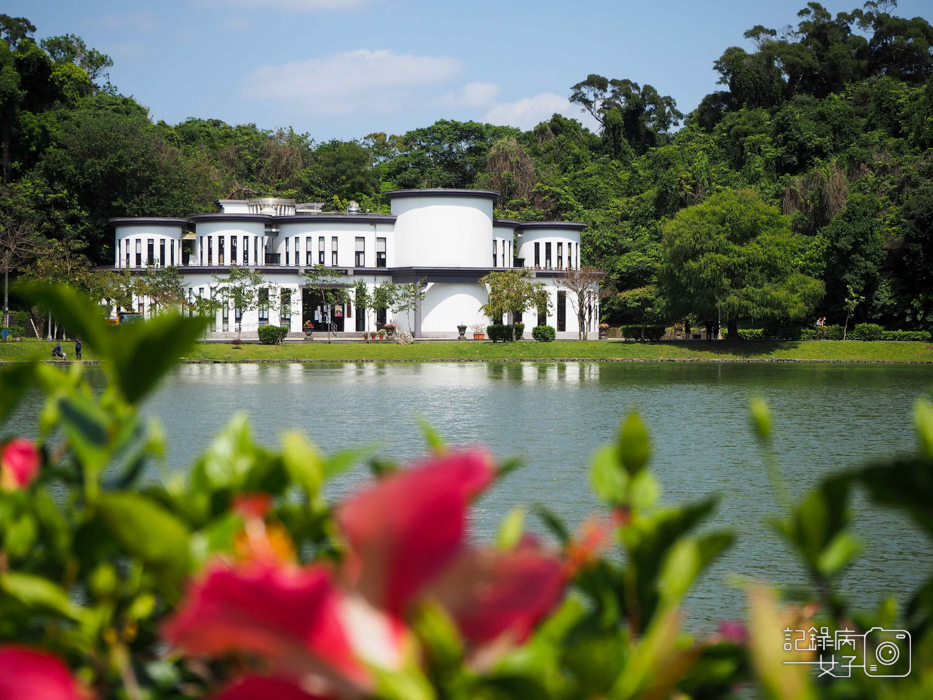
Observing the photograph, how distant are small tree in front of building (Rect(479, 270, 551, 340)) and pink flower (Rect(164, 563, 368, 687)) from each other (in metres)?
44.4

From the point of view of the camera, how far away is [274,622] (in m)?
0.55

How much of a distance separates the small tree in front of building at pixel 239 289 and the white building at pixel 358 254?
74 cm

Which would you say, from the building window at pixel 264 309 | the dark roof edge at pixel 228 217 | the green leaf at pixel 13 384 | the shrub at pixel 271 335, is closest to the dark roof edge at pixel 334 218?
the dark roof edge at pixel 228 217

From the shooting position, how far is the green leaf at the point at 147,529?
669 mm

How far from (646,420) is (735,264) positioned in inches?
992

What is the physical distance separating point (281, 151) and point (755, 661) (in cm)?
6950

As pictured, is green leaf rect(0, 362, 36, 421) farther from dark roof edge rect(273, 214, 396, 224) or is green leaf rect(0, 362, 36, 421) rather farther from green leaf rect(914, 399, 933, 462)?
dark roof edge rect(273, 214, 396, 224)

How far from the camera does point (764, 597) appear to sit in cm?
57

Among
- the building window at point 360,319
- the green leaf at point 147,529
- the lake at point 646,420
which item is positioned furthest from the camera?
the building window at point 360,319

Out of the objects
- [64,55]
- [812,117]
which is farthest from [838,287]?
[64,55]

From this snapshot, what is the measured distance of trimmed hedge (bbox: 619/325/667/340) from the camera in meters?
47.0

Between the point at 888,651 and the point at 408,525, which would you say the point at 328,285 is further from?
the point at 408,525

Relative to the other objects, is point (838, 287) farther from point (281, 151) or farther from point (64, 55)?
point (64, 55)

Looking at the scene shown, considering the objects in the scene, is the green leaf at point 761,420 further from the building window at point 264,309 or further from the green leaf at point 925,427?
the building window at point 264,309
